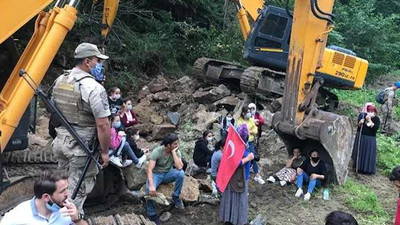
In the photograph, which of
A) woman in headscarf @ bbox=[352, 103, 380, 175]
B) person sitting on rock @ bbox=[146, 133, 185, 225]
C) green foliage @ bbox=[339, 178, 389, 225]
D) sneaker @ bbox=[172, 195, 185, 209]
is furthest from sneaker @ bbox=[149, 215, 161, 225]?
woman in headscarf @ bbox=[352, 103, 380, 175]

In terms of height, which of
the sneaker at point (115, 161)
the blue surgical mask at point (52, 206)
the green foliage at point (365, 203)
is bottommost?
the green foliage at point (365, 203)

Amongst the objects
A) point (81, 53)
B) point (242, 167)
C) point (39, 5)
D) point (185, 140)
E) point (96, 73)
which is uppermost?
point (39, 5)

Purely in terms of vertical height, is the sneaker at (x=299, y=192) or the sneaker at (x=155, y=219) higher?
the sneaker at (x=299, y=192)

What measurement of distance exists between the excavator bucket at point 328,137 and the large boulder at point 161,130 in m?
3.67

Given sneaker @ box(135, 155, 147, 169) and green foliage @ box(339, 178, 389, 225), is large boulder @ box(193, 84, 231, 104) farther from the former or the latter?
sneaker @ box(135, 155, 147, 169)

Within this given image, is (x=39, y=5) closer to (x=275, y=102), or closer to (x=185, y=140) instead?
(x=185, y=140)

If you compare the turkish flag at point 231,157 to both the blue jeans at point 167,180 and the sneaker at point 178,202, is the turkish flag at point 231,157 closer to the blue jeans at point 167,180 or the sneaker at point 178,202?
the blue jeans at point 167,180

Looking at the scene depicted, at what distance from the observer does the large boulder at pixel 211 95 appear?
42.9 ft

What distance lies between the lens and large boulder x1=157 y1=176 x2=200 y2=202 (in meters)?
6.70

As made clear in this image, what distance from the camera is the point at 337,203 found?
293 inches

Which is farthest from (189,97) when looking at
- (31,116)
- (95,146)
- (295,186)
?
(95,146)


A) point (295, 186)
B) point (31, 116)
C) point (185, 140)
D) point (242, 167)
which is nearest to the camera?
point (31, 116)

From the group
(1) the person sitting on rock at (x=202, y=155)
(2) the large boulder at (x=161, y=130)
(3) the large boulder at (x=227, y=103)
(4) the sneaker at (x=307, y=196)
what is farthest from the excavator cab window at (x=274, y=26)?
(4) the sneaker at (x=307, y=196)

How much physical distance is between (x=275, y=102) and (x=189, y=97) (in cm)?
250
